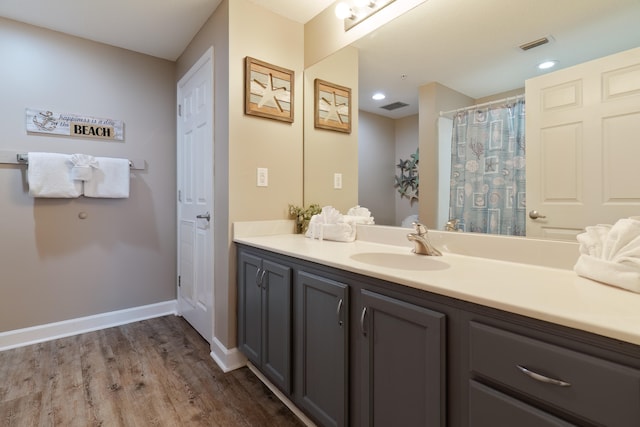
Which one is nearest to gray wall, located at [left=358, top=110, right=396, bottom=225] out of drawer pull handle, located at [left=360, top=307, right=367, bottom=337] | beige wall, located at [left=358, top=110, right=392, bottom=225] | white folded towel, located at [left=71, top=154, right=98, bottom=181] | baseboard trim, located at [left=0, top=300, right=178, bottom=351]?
beige wall, located at [left=358, top=110, right=392, bottom=225]

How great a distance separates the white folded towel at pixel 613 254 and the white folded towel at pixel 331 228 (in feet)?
3.56

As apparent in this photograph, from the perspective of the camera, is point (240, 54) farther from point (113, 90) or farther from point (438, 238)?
point (438, 238)

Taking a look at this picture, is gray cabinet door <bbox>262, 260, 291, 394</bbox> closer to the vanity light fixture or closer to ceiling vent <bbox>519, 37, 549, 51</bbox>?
ceiling vent <bbox>519, 37, 549, 51</bbox>

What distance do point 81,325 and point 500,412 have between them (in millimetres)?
3030

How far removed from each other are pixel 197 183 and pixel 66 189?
97 cm

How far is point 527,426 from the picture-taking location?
699 mm

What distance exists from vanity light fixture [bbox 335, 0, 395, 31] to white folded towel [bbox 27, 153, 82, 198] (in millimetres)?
2282

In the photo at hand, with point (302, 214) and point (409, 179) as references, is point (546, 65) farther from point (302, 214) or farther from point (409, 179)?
point (302, 214)

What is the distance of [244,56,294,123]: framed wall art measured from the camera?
2.00m

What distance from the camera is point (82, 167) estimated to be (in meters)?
2.37

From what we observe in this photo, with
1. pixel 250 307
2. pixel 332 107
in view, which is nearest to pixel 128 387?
pixel 250 307

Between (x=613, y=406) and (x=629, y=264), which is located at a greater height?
(x=629, y=264)

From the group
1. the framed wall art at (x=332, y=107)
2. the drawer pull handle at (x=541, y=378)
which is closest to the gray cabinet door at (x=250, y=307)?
the framed wall art at (x=332, y=107)

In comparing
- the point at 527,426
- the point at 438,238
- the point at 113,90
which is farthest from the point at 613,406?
the point at 113,90
